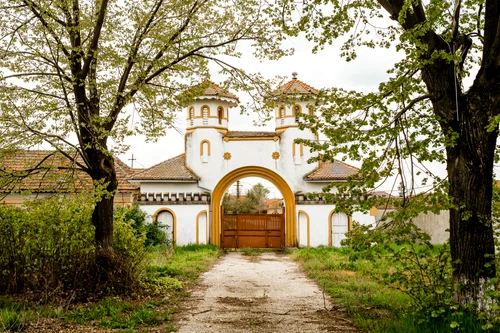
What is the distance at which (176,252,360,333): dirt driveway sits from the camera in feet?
23.7

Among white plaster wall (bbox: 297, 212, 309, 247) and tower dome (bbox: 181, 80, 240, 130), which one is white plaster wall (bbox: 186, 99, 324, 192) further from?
white plaster wall (bbox: 297, 212, 309, 247)

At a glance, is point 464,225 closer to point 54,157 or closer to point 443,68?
point 443,68

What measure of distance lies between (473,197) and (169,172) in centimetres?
1816

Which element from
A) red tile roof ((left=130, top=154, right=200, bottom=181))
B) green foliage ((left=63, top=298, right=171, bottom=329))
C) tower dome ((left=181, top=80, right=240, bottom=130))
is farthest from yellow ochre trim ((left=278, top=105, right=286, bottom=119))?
green foliage ((left=63, top=298, right=171, bottom=329))

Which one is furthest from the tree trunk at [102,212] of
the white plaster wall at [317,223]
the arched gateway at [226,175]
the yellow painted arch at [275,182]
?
the white plaster wall at [317,223]

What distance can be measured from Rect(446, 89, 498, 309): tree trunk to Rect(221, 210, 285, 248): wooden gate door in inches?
686

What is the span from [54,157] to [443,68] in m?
7.17

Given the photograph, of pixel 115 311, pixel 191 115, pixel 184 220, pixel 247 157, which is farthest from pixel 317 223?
pixel 115 311

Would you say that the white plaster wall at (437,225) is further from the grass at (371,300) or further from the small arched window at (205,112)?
the small arched window at (205,112)

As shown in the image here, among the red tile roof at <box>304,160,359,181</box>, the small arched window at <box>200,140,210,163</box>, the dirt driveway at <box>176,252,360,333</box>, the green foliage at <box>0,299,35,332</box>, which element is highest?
the small arched window at <box>200,140,210,163</box>

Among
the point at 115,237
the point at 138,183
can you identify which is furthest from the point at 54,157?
the point at 138,183

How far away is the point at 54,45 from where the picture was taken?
31.3ft

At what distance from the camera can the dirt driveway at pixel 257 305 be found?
7215 millimetres

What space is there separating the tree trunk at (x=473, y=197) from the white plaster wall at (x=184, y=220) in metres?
17.0
